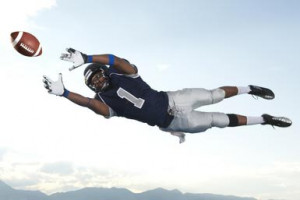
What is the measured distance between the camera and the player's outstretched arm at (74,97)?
6999 mm

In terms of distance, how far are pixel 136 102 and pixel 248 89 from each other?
3271 mm

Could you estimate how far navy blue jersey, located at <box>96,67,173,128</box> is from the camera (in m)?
7.68

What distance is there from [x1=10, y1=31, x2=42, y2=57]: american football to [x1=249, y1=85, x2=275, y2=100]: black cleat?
5.25 m

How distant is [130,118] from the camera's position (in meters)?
7.98

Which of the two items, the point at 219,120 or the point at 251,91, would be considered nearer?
the point at 219,120

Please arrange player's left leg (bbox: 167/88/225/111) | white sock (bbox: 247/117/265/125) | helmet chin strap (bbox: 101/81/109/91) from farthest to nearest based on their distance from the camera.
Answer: white sock (bbox: 247/117/265/125) < player's left leg (bbox: 167/88/225/111) < helmet chin strap (bbox: 101/81/109/91)

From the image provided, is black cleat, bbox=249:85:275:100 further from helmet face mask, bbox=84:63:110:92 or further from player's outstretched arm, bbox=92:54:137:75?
helmet face mask, bbox=84:63:110:92

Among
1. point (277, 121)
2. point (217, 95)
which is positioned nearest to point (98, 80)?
point (217, 95)

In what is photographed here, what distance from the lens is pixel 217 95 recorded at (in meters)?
8.66

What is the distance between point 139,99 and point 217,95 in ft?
6.18

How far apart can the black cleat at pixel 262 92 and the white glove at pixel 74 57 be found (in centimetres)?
488

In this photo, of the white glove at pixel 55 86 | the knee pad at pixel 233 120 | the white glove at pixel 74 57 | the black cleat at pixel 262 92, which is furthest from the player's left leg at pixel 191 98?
the white glove at pixel 74 57

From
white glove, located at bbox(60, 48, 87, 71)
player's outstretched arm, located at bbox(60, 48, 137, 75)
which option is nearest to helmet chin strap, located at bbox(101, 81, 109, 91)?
player's outstretched arm, located at bbox(60, 48, 137, 75)

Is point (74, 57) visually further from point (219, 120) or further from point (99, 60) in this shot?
point (219, 120)
